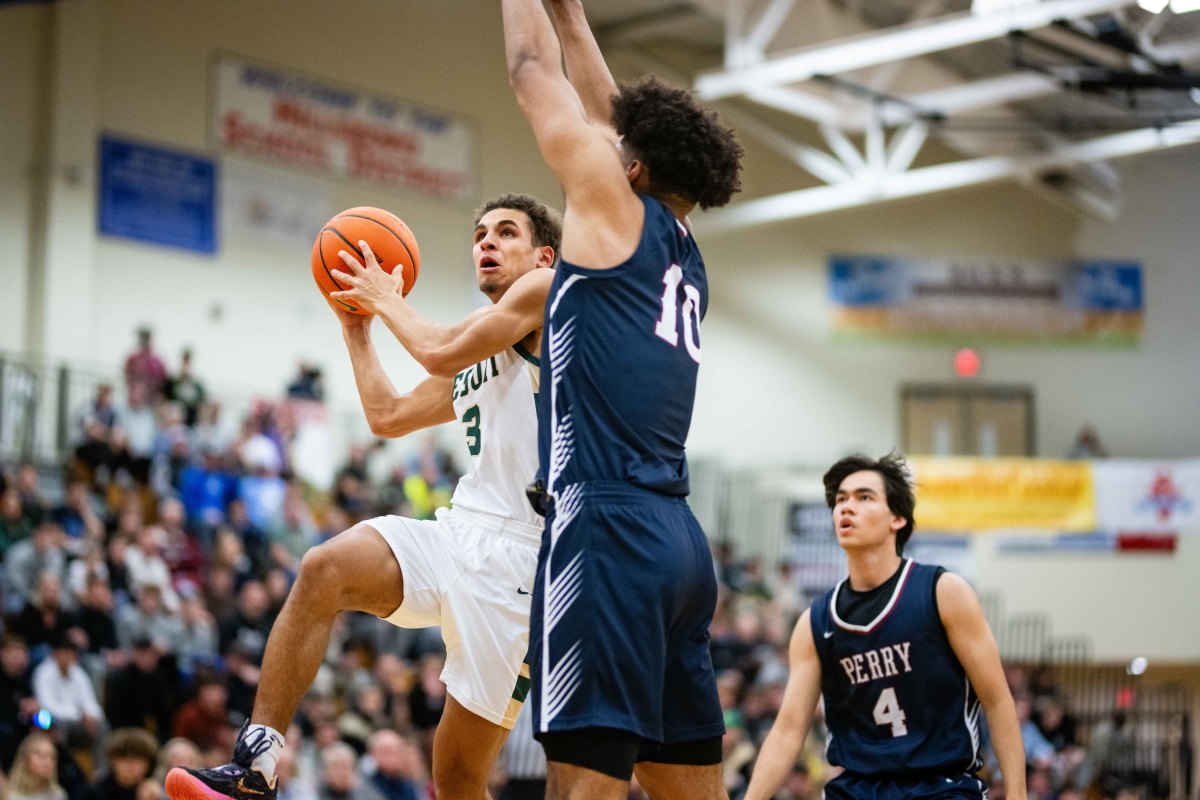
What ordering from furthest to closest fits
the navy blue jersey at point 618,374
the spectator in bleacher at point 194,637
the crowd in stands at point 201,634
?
1. the spectator in bleacher at point 194,637
2. the crowd in stands at point 201,634
3. the navy blue jersey at point 618,374

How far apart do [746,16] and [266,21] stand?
6594 mm

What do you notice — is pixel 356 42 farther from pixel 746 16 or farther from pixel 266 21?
pixel 746 16

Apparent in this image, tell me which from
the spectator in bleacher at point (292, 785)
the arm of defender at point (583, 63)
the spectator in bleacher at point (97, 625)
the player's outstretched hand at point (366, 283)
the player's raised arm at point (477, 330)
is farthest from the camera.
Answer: the spectator in bleacher at point (97, 625)

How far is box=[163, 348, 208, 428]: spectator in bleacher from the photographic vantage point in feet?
52.9

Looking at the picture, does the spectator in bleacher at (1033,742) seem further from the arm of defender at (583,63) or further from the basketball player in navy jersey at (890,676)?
the arm of defender at (583,63)

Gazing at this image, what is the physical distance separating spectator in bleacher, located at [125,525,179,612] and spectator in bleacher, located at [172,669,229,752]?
1518 mm

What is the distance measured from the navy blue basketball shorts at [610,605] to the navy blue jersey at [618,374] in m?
0.08

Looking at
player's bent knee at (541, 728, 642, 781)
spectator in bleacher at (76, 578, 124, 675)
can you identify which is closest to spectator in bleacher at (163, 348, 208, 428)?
A: spectator in bleacher at (76, 578, 124, 675)

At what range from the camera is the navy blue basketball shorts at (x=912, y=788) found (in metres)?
5.34

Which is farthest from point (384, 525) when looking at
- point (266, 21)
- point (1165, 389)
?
point (1165, 389)

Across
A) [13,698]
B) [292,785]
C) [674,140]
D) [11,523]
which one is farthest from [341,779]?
[674,140]

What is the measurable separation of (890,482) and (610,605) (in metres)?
2.46

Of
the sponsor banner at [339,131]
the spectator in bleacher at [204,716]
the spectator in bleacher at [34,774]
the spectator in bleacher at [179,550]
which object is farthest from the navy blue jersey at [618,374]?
the sponsor banner at [339,131]

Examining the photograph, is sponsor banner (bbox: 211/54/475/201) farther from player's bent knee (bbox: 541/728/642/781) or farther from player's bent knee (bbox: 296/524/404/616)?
player's bent knee (bbox: 541/728/642/781)
